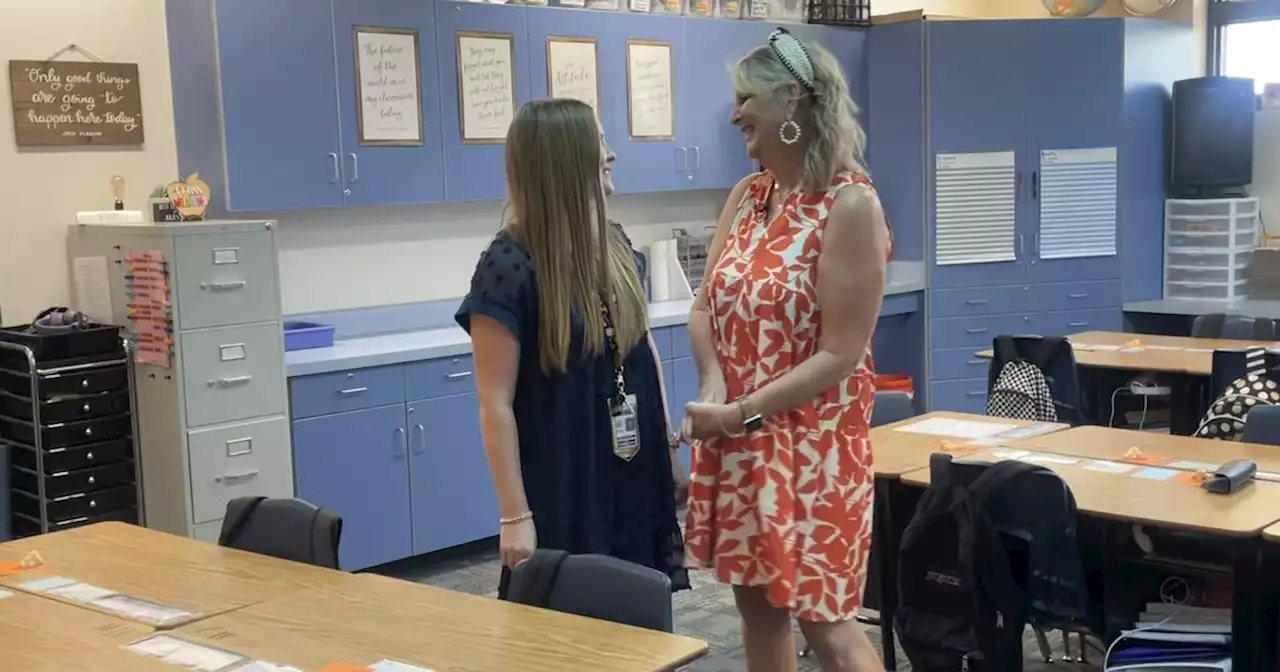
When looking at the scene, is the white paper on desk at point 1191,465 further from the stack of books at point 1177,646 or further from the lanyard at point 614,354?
the lanyard at point 614,354

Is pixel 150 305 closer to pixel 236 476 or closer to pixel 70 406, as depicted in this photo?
pixel 70 406

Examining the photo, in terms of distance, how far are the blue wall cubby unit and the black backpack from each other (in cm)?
174

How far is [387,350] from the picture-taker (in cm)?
482

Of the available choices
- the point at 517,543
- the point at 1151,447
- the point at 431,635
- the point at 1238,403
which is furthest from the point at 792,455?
the point at 1238,403

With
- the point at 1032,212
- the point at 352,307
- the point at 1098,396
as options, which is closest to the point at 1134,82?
the point at 1032,212

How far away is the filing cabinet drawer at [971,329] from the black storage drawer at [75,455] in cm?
420

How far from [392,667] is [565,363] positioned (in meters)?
0.73

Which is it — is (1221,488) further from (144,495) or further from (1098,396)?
(144,495)

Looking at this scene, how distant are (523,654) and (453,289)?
3887 millimetres

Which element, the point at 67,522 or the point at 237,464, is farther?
the point at 237,464

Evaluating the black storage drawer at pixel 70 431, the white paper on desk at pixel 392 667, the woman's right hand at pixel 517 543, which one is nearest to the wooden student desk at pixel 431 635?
the white paper on desk at pixel 392 667

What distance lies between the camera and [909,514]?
350 centimetres

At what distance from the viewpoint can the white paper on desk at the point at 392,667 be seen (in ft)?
6.19

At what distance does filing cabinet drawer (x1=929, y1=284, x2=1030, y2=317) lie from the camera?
6906mm
